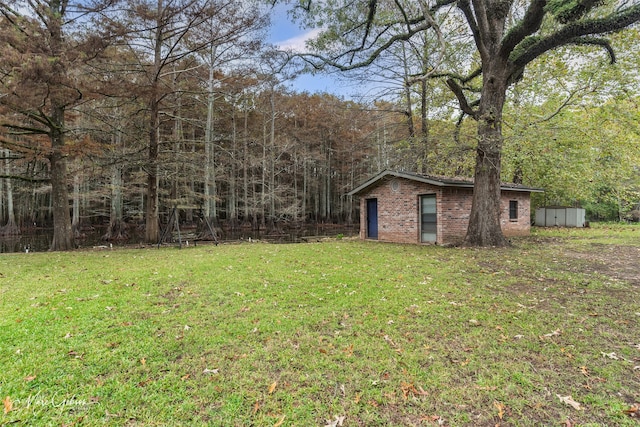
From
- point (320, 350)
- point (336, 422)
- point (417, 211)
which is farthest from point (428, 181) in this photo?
point (336, 422)

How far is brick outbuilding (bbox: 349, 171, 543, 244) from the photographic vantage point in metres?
12.2

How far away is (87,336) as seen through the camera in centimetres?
346

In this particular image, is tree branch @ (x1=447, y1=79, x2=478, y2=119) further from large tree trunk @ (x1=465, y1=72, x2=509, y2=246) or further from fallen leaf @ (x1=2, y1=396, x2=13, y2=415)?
fallen leaf @ (x1=2, y1=396, x2=13, y2=415)

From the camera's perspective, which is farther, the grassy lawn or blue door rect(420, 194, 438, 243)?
blue door rect(420, 194, 438, 243)

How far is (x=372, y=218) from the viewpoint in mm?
15195

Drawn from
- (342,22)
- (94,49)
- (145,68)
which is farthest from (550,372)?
(145,68)

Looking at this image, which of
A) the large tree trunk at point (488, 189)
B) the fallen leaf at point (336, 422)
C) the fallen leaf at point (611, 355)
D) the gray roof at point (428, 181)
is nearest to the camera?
the fallen leaf at point (336, 422)

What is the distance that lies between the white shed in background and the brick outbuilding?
8.39 meters

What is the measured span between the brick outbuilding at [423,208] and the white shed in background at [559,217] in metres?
8.39

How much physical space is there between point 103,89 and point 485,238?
13.8 m

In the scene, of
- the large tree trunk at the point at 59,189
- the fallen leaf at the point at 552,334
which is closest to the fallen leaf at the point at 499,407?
the fallen leaf at the point at 552,334

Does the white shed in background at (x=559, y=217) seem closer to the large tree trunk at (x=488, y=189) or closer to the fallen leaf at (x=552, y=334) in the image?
the large tree trunk at (x=488, y=189)

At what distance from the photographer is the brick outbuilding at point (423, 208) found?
12164 mm

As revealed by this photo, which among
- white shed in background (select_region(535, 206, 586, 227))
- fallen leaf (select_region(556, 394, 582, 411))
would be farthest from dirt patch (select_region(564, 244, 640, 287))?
white shed in background (select_region(535, 206, 586, 227))
